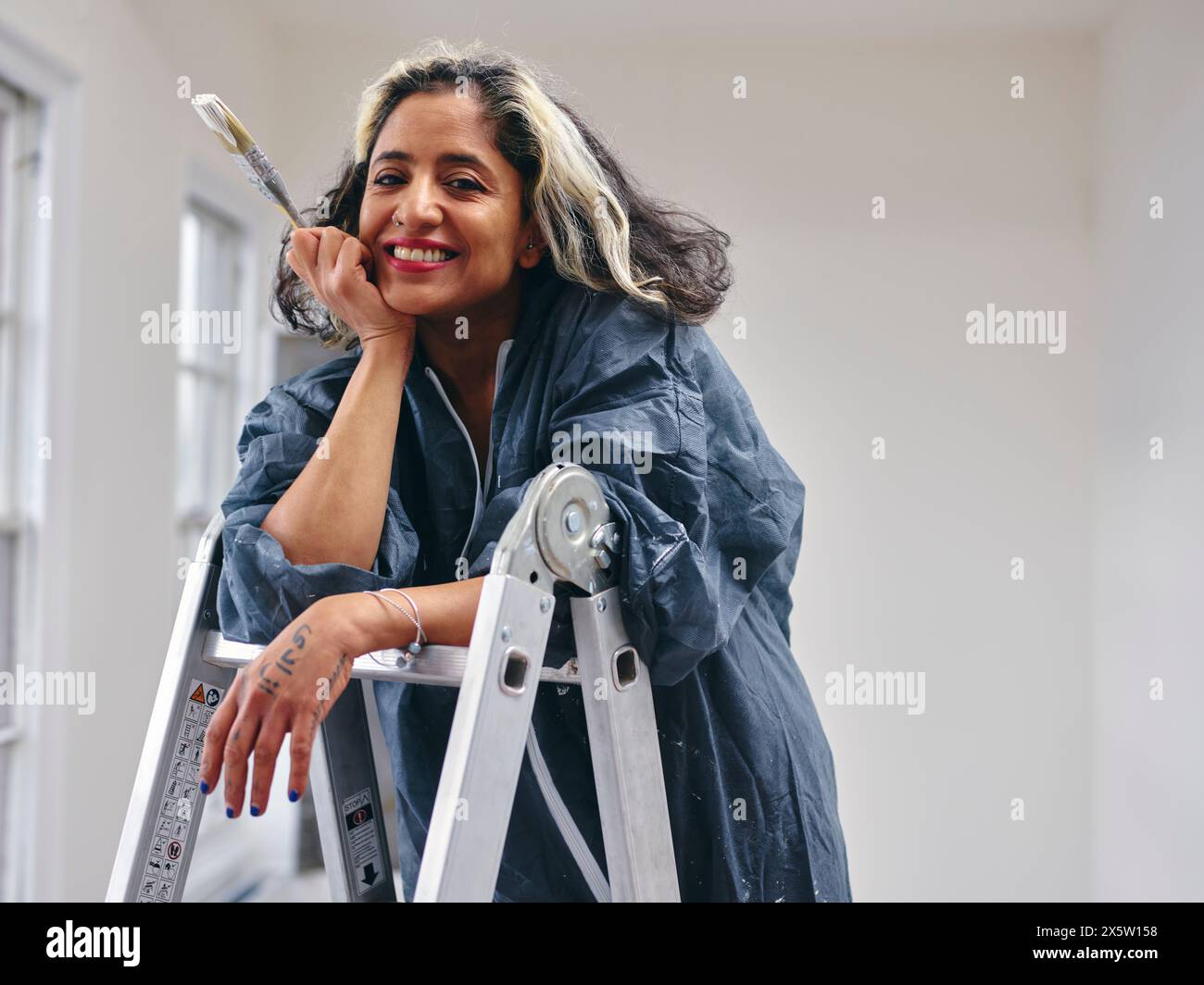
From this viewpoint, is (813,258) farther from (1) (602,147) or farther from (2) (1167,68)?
(1) (602,147)

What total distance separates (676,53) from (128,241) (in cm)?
162

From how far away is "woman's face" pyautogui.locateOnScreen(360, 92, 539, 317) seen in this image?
0.85 meters

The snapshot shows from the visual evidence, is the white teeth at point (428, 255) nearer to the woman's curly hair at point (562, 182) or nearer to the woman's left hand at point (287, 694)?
the woman's curly hair at point (562, 182)

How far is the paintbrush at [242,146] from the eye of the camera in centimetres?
80

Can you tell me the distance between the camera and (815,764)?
3.05ft

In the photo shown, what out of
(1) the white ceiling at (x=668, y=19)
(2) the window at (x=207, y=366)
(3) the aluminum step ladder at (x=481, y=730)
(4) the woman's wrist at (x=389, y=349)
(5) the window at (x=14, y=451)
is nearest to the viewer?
(3) the aluminum step ladder at (x=481, y=730)

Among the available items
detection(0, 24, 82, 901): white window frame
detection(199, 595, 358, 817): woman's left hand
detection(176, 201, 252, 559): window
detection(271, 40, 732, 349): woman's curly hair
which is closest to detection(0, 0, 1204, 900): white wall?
detection(176, 201, 252, 559): window

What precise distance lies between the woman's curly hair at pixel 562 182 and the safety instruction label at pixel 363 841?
43cm

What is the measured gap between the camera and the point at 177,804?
0.78m

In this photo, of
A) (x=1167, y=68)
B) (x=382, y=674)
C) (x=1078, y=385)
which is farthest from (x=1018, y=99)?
(x=382, y=674)

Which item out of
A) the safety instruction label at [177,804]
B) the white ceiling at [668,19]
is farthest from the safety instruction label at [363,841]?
the white ceiling at [668,19]

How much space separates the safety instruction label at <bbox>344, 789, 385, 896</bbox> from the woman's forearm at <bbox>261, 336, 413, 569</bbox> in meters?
0.23

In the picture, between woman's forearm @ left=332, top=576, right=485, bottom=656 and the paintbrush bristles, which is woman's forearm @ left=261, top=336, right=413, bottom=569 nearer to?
woman's forearm @ left=332, top=576, right=485, bottom=656

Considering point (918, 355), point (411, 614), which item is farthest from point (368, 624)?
point (918, 355)
